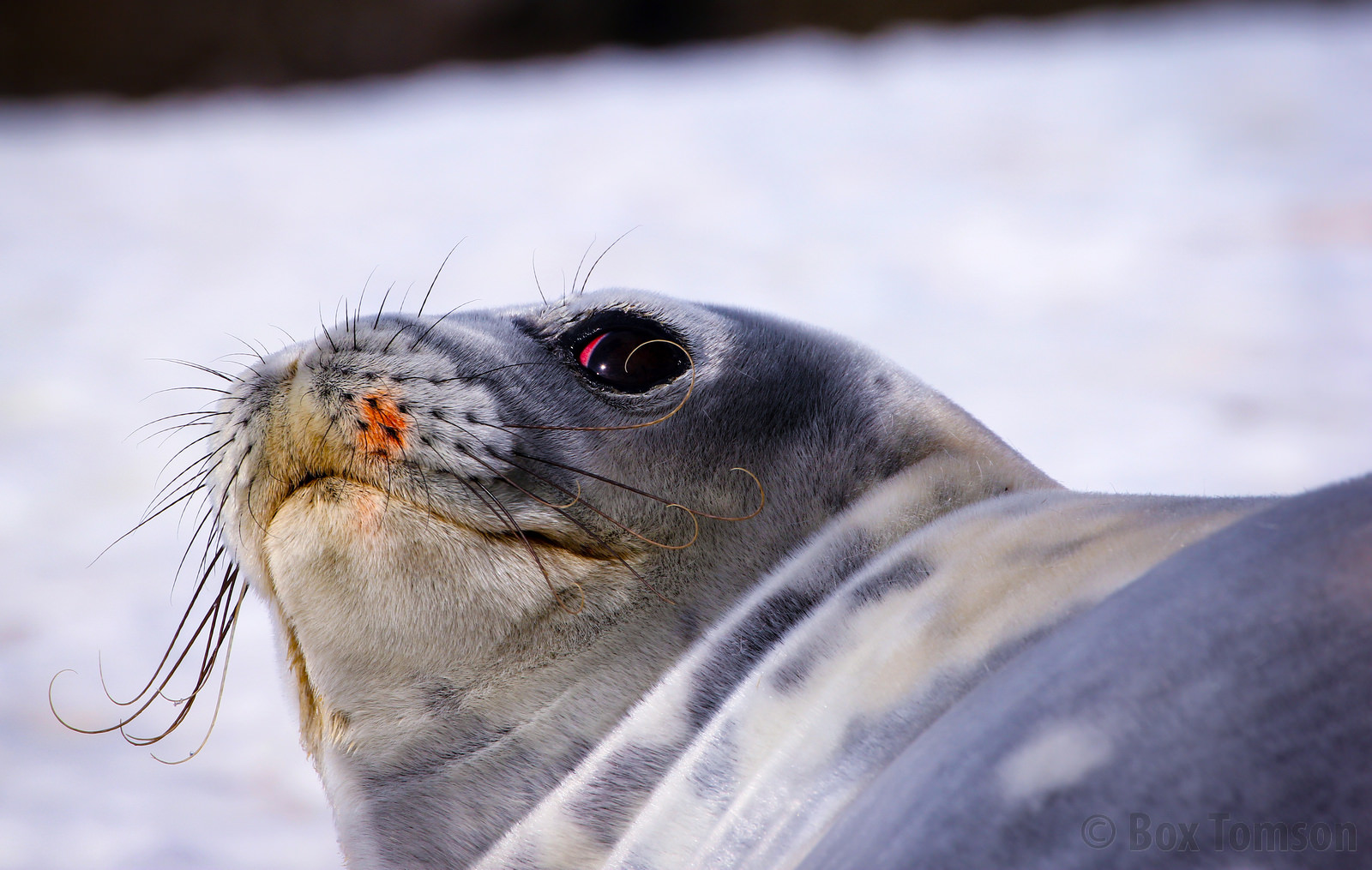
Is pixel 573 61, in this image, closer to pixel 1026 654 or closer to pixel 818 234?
pixel 818 234

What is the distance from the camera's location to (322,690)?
3.43 ft

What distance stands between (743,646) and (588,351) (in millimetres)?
315

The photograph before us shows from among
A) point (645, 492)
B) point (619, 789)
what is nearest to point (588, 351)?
point (645, 492)

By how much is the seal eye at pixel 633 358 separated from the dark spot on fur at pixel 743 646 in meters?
0.23

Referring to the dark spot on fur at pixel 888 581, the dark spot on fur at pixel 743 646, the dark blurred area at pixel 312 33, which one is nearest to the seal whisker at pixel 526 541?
the dark spot on fur at pixel 743 646

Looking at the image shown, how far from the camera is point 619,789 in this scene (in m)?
0.93

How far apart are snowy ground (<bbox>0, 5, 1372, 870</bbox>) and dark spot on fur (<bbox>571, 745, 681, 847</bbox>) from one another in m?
0.47

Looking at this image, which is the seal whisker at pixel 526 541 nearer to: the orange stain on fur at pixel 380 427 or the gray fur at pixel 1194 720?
the orange stain on fur at pixel 380 427

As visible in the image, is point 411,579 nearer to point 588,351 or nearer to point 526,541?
point 526,541

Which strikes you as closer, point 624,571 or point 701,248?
point 624,571

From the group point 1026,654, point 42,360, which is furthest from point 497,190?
point 1026,654

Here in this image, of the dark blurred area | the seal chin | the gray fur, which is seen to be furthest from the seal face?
the dark blurred area

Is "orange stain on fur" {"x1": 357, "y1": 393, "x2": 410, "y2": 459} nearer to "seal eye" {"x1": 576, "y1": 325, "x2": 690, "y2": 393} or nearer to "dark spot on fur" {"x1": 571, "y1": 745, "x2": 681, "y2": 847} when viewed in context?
"seal eye" {"x1": 576, "y1": 325, "x2": 690, "y2": 393}

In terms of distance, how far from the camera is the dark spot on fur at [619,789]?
3.03 feet
